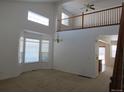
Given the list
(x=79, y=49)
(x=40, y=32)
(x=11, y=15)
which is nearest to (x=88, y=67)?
(x=79, y=49)

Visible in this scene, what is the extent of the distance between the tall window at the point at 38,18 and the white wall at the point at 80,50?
1272mm

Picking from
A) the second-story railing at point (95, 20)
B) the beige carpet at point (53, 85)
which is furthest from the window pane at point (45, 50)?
the beige carpet at point (53, 85)

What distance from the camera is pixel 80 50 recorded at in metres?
6.72

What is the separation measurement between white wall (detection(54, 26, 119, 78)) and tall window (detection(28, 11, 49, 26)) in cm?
127

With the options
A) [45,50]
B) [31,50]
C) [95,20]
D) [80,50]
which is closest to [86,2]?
[95,20]

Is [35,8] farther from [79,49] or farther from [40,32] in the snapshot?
[79,49]

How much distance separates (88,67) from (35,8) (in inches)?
180

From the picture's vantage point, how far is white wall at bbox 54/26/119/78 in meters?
6.13

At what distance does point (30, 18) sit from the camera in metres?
7.02

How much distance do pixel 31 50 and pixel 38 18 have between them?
6.83ft

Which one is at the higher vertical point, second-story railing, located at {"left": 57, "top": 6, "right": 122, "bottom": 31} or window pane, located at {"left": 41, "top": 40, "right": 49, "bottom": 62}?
second-story railing, located at {"left": 57, "top": 6, "right": 122, "bottom": 31}

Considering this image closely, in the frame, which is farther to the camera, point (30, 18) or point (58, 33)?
point (58, 33)

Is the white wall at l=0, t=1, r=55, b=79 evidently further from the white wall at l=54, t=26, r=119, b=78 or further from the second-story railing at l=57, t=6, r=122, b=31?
the second-story railing at l=57, t=6, r=122, b=31

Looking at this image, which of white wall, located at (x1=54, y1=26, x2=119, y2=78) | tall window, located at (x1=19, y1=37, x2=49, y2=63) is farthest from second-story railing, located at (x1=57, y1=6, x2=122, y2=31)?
tall window, located at (x1=19, y1=37, x2=49, y2=63)
